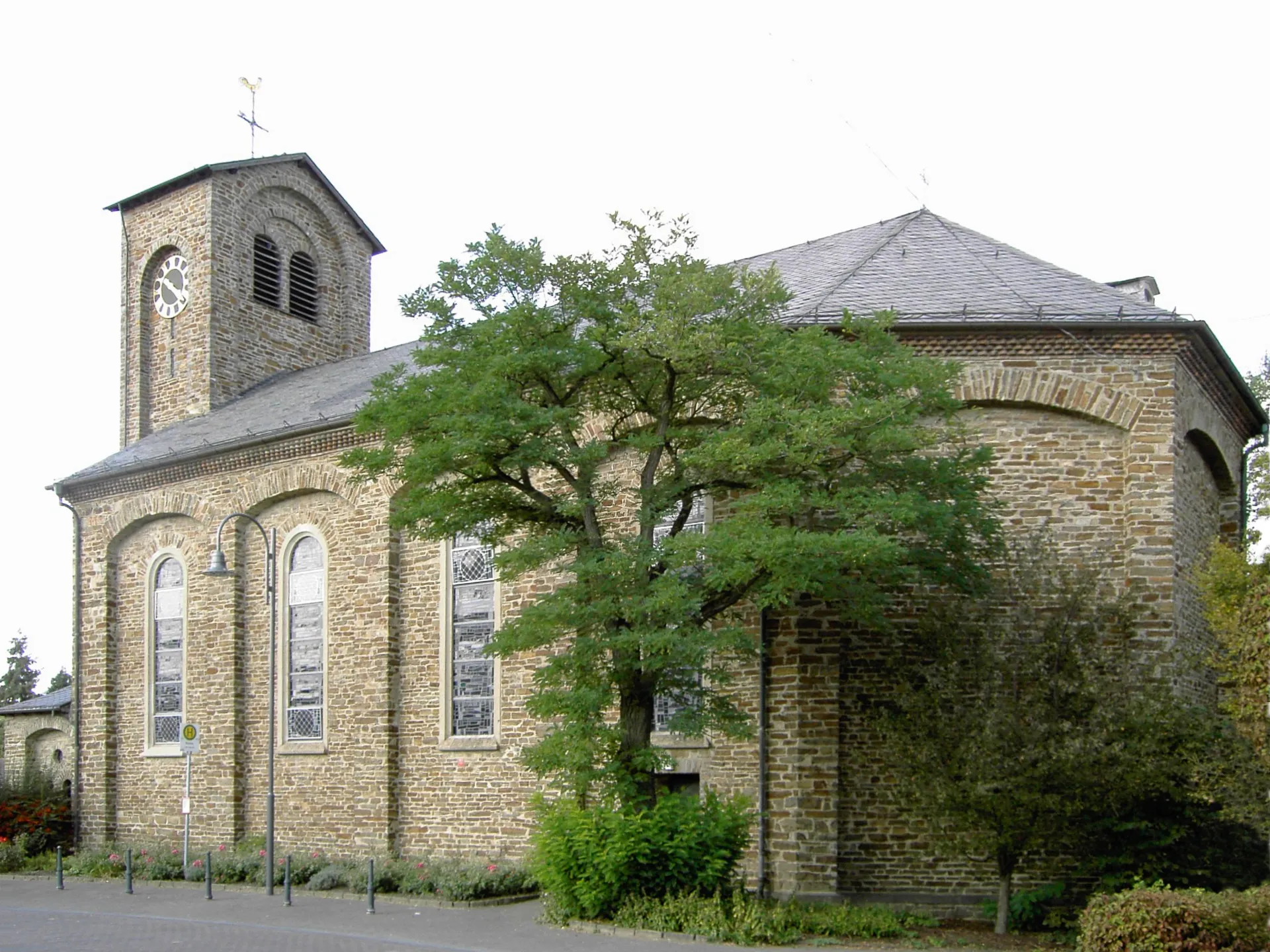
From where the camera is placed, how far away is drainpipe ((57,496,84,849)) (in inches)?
1085

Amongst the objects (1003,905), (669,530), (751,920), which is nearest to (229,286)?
(669,530)

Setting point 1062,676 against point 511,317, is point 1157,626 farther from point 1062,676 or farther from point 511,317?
point 511,317

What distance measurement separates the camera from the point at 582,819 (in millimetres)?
15414

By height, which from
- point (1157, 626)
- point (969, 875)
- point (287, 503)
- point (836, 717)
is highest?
point (287, 503)

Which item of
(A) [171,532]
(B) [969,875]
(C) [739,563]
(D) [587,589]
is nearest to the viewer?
(C) [739,563]

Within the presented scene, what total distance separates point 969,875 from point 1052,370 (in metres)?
6.40

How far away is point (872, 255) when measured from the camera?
1989cm

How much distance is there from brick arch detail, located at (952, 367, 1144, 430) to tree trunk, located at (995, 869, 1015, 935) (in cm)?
584

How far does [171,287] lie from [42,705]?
10503 mm

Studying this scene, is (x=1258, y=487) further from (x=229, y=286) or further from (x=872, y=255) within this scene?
(x=229, y=286)

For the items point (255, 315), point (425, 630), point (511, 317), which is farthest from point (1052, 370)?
point (255, 315)

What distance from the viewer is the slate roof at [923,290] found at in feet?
57.0

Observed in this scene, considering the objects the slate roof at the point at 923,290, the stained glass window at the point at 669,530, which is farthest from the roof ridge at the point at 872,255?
the stained glass window at the point at 669,530

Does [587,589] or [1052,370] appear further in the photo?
[1052,370]
